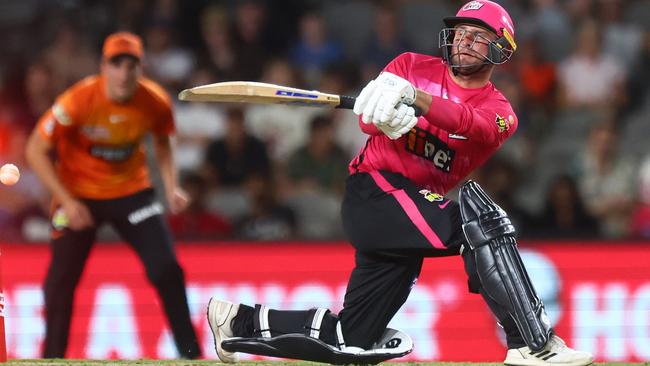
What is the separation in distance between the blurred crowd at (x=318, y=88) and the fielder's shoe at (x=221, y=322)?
3772mm

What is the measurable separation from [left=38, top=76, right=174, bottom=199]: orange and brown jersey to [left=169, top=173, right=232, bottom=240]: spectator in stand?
81.1 inches

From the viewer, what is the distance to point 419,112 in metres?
5.05

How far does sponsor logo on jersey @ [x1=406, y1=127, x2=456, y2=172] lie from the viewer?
5.41 metres

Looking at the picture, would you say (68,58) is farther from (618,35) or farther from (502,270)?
(502,270)

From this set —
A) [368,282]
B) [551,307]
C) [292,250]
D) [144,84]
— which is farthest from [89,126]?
[551,307]

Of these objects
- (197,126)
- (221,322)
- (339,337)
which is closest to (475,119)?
(339,337)

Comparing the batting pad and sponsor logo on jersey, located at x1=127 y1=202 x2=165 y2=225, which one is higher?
sponsor logo on jersey, located at x1=127 y1=202 x2=165 y2=225

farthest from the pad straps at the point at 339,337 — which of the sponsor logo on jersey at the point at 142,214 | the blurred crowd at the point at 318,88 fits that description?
the blurred crowd at the point at 318,88

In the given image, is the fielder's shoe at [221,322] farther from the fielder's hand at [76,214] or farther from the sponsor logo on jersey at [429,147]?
the fielder's hand at [76,214]

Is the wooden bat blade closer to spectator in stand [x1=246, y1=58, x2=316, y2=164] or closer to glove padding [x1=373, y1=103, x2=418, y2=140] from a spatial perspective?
glove padding [x1=373, y1=103, x2=418, y2=140]

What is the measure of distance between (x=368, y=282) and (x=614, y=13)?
6.59m

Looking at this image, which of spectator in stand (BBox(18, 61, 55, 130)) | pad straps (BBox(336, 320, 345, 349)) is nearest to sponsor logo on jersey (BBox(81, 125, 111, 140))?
pad straps (BBox(336, 320, 345, 349))

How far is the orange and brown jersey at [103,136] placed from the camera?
7.67 metres

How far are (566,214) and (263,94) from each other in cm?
506
